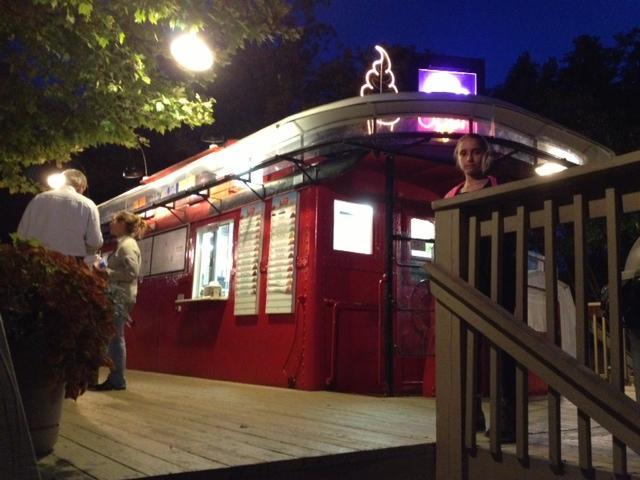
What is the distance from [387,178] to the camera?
655cm

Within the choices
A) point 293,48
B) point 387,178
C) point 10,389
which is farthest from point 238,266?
point 293,48

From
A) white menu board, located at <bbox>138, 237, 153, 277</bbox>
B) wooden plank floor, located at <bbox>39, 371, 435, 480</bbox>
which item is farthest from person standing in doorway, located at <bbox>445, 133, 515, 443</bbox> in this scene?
white menu board, located at <bbox>138, 237, 153, 277</bbox>

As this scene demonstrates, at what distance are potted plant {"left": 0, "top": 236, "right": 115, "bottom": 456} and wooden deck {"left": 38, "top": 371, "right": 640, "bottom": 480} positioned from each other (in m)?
0.27

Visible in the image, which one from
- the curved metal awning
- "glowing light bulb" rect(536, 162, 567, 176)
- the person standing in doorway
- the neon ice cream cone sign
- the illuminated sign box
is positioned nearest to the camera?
the person standing in doorway

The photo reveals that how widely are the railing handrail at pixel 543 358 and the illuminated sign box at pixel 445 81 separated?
5.85 meters

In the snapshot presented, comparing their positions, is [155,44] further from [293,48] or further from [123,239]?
[293,48]

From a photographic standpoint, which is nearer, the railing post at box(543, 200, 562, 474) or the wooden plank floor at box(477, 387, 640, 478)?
the railing post at box(543, 200, 562, 474)

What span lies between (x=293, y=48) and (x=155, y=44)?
500 inches

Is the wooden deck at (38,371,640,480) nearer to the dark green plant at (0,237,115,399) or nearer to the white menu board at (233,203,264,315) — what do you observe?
the dark green plant at (0,237,115,399)

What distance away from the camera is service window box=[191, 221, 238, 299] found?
8367mm

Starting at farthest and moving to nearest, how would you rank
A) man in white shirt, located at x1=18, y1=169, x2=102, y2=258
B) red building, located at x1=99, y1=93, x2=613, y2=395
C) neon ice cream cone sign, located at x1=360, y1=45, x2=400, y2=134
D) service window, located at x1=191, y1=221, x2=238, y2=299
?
1. service window, located at x1=191, y1=221, x2=238, y2=299
2. neon ice cream cone sign, located at x1=360, y1=45, x2=400, y2=134
3. red building, located at x1=99, y1=93, x2=613, y2=395
4. man in white shirt, located at x1=18, y1=169, x2=102, y2=258

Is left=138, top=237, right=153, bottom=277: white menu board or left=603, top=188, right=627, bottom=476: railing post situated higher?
left=138, top=237, right=153, bottom=277: white menu board

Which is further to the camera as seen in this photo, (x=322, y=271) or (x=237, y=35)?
(x=322, y=271)

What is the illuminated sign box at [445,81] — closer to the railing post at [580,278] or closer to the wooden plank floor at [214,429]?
the wooden plank floor at [214,429]
